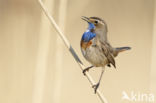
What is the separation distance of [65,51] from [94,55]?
54cm

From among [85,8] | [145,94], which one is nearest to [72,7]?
[85,8]

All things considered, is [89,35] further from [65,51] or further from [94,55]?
[65,51]

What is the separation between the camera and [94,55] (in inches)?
66.7

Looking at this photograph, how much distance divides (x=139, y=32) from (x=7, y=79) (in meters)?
0.66

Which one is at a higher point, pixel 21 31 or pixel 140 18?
pixel 21 31

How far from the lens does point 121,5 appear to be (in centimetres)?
210

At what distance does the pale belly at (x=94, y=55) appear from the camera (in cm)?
168

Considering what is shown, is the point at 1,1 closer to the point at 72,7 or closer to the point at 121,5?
the point at 72,7

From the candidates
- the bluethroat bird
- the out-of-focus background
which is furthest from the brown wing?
the out-of-focus background

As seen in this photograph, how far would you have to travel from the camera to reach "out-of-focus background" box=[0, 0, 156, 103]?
204 centimetres

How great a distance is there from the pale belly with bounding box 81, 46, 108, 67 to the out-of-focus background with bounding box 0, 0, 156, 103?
35 centimetres

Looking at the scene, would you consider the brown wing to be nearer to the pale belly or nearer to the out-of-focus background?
the pale belly

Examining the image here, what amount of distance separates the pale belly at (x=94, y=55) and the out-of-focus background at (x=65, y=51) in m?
0.35

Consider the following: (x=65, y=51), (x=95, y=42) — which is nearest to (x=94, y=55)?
(x=95, y=42)
